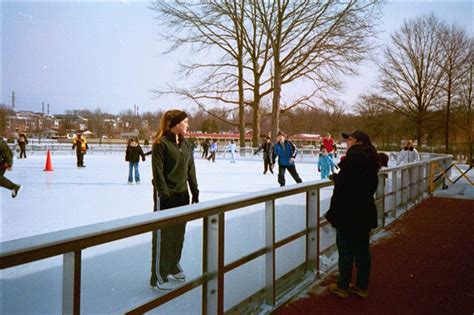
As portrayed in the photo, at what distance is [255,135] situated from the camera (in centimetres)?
3647

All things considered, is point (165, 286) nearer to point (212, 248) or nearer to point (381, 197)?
point (212, 248)

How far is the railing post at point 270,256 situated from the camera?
3.36 meters

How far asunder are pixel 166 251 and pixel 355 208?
5.59 ft

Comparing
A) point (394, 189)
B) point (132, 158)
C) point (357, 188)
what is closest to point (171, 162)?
point (357, 188)

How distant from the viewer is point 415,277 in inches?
164

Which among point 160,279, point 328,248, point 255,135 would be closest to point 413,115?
point 255,135

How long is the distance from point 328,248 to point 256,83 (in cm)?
3143

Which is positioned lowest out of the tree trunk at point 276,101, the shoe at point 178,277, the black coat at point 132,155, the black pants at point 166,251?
the shoe at point 178,277

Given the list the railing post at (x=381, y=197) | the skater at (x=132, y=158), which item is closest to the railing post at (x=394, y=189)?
the railing post at (x=381, y=197)

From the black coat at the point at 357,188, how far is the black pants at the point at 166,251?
1.52 metres

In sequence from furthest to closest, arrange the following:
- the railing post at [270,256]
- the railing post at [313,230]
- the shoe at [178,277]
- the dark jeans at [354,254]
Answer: the railing post at [313,230]
the dark jeans at [354,254]
the railing post at [270,256]
the shoe at [178,277]

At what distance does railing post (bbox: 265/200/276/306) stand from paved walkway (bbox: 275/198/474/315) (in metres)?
0.13

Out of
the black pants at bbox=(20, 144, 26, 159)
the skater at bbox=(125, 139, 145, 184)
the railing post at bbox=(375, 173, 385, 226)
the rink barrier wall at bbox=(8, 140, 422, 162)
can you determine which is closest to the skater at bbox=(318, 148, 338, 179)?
the skater at bbox=(125, 139, 145, 184)

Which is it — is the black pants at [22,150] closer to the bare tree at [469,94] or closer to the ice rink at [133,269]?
the ice rink at [133,269]
